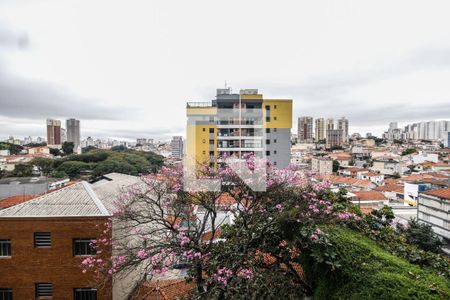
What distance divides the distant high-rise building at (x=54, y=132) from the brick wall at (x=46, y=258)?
290ft

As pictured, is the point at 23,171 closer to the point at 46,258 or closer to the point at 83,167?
the point at 83,167

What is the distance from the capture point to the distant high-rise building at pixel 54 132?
271 ft

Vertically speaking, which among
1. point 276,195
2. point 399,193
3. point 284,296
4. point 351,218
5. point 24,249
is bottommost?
point 399,193

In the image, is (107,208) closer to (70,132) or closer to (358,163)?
(358,163)

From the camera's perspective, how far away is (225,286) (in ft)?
14.7

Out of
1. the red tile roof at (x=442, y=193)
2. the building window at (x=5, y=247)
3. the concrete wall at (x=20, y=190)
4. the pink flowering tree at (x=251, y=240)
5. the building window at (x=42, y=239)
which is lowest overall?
the concrete wall at (x=20, y=190)

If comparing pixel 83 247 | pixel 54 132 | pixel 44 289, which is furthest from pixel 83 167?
pixel 54 132

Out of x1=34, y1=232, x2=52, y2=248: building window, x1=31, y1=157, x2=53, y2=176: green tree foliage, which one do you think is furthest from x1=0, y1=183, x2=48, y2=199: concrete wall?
x1=31, y1=157, x2=53, y2=176: green tree foliage

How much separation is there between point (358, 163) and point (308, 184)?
Result: 55.6 metres

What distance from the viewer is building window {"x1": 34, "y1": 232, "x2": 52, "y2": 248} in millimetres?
8227

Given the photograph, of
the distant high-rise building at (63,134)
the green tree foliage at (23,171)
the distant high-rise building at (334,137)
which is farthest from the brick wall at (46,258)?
the distant high-rise building at (63,134)

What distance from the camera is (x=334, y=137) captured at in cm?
9131

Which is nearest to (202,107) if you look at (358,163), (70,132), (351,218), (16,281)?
(16,281)

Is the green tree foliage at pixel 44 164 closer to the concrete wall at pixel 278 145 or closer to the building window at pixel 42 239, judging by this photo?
the concrete wall at pixel 278 145
